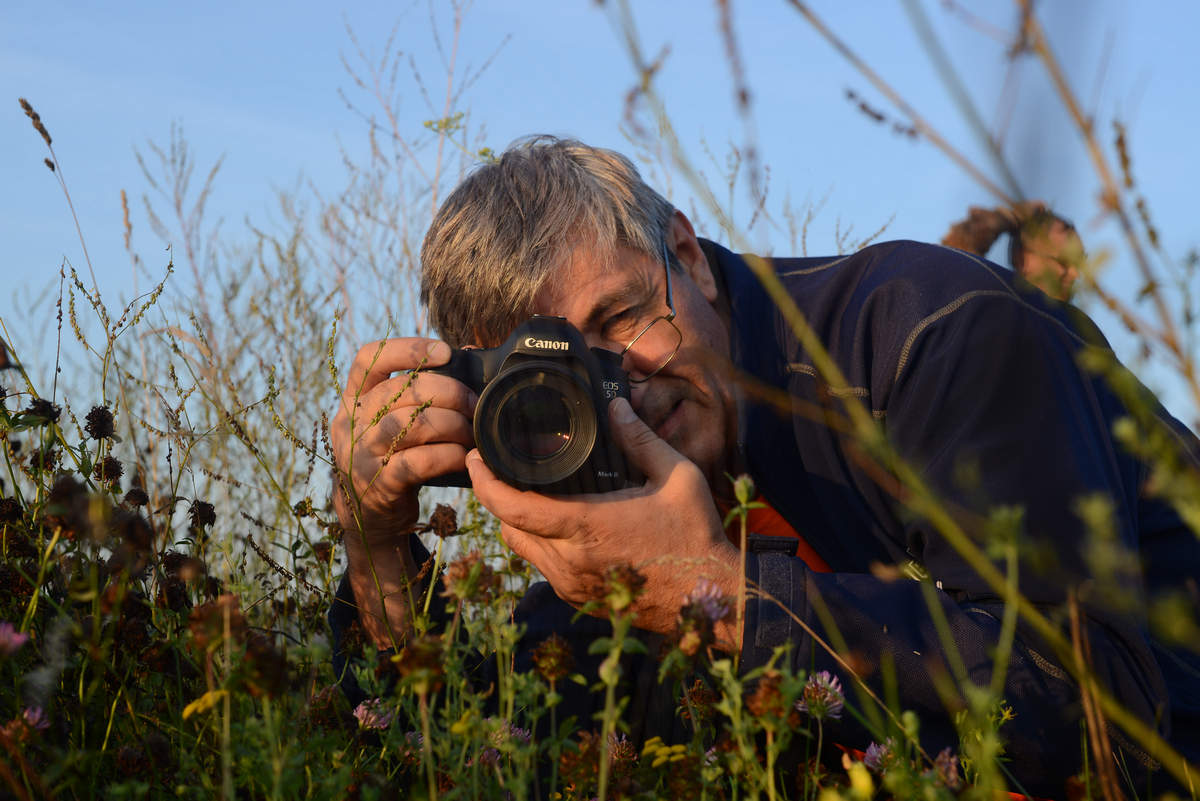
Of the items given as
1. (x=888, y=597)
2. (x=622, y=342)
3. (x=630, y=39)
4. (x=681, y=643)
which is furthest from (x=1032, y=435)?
(x=630, y=39)

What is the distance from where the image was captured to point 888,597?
4.42ft

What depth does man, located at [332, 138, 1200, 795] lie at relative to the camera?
1.28 m

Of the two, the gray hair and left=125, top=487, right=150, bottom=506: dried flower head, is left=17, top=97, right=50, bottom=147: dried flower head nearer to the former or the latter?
left=125, top=487, right=150, bottom=506: dried flower head

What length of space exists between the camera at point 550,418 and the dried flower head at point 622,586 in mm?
718

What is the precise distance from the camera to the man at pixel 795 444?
1281 mm

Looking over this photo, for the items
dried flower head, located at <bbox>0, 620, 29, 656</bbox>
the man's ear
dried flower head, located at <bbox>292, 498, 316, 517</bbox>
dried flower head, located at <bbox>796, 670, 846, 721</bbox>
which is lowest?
dried flower head, located at <bbox>796, 670, 846, 721</bbox>

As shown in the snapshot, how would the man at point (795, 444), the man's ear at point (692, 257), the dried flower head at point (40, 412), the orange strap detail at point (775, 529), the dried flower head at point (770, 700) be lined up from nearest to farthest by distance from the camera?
the dried flower head at point (770, 700) < the dried flower head at point (40, 412) < the man at point (795, 444) < the orange strap detail at point (775, 529) < the man's ear at point (692, 257)

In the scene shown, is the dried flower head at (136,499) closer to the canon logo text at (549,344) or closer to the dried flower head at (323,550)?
the dried flower head at (323,550)

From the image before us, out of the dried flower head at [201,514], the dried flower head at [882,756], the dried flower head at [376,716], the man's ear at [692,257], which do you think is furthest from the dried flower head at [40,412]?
the man's ear at [692,257]

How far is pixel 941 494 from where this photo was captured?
4.61 feet

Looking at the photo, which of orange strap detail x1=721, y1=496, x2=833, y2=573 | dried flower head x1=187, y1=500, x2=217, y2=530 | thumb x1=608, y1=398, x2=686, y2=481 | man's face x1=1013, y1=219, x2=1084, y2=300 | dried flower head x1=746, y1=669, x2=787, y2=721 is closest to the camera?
man's face x1=1013, y1=219, x2=1084, y2=300

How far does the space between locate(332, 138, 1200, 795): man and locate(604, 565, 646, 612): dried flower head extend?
0.14 meters

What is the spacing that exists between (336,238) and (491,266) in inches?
66.4

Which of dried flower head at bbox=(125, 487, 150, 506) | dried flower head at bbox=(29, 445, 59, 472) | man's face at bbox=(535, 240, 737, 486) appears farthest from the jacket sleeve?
dried flower head at bbox=(29, 445, 59, 472)
